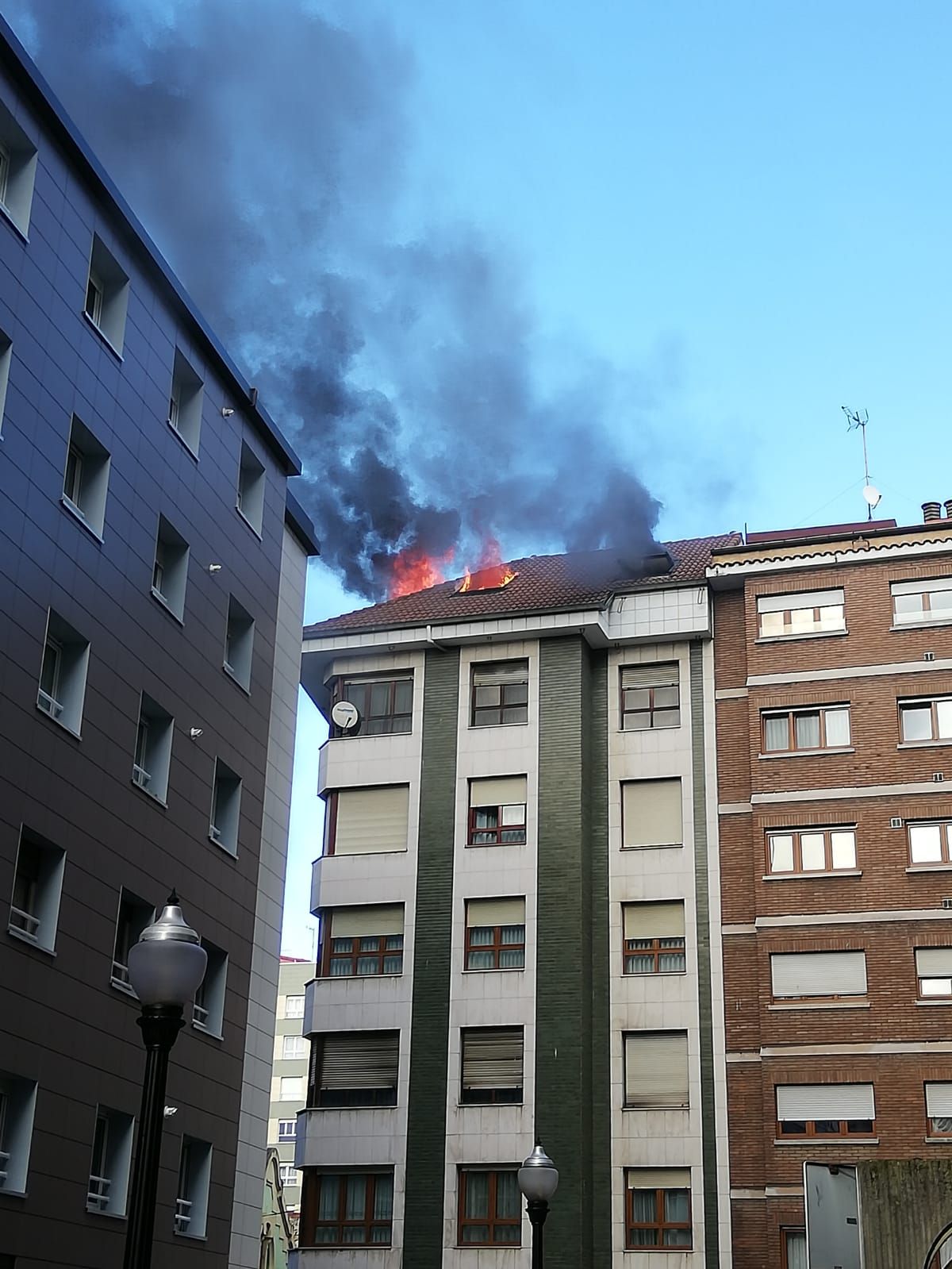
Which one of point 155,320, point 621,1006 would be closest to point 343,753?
point 621,1006

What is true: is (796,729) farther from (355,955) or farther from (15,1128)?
(15,1128)

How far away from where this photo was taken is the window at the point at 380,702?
41812mm

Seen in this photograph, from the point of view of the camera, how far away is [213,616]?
2709 cm

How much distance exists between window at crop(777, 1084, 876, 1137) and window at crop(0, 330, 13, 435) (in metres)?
24.1

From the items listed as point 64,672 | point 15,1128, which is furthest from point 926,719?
point 15,1128

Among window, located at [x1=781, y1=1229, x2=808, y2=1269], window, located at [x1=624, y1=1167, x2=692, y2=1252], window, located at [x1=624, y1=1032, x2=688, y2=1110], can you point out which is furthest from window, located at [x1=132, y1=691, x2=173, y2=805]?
window, located at [x1=781, y1=1229, x2=808, y2=1269]

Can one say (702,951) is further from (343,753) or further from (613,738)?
(343,753)

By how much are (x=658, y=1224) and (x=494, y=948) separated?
740 centimetres

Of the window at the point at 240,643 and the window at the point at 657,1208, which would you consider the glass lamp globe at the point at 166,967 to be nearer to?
the window at the point at 240,643

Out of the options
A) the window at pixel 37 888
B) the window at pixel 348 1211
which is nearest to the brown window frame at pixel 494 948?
the window at pixel 348 1211

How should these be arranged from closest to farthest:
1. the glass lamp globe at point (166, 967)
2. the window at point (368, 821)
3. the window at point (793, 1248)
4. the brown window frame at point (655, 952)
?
the glass lamp globe at point (166, 967) < the window at point (793, 1248) < the brown window frame at point (655, 952) < the window at point (368, 821)

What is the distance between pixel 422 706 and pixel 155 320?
1795 cm

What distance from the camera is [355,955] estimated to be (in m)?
39.9

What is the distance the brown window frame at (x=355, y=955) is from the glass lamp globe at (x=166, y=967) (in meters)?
30.7
